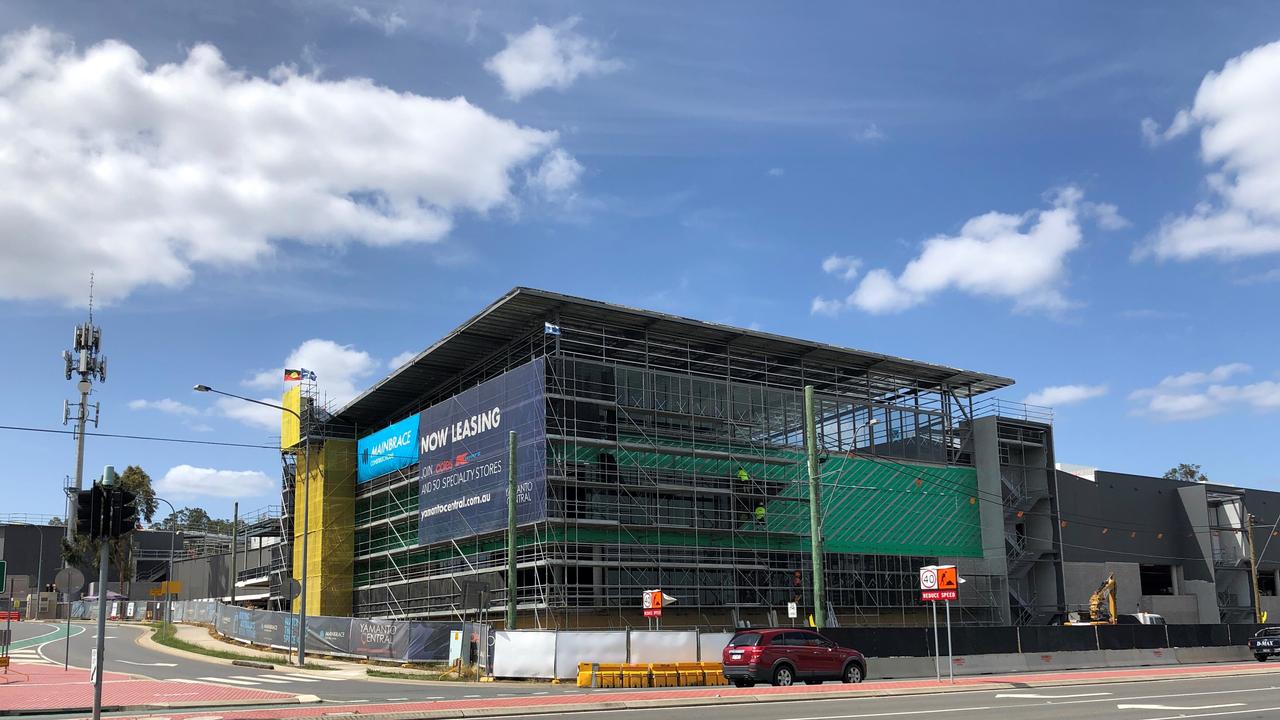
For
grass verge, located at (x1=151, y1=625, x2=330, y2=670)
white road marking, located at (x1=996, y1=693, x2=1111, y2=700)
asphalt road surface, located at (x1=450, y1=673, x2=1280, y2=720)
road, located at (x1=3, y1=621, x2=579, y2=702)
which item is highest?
asphalt road surface, located at (x1=450, y1=673, x2=1280, y2=720)

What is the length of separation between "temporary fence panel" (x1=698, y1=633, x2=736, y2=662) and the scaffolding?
37.4ft

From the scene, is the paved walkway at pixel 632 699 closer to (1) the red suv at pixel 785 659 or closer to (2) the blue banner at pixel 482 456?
(1) the red suv at pixel 785 659

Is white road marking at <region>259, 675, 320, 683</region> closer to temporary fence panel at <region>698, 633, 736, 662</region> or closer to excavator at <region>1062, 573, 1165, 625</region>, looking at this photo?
temporary fence panel at <region>698, 633, 736, 662</region>

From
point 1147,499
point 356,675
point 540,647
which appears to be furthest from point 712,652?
point 1147,499

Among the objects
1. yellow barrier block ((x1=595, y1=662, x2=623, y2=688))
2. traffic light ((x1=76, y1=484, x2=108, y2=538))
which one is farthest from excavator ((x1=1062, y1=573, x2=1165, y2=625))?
traffic light ((x1=76, y1=484, x2=108, y2=538))

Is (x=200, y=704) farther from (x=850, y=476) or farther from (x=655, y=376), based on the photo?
(x=850, y=476)

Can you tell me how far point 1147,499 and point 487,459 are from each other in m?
40.8

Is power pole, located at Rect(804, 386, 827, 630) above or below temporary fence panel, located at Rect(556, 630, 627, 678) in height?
above

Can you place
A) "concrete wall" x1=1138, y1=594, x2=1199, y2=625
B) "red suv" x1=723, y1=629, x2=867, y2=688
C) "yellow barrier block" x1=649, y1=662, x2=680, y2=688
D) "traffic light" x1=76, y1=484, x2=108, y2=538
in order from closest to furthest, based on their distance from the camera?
"traffic light" x1=76, y1=484, x2=108, y2=538 → "red suv" x1=723, y1=629, x2=867, y2=688 → "yellow barrier block" x1=649, y1=662, x2=680, y2=688 → "concrete wall" x1=1138, y1=594, x2=1199, y2=625

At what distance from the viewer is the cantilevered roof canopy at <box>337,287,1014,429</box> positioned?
46375 millimetres

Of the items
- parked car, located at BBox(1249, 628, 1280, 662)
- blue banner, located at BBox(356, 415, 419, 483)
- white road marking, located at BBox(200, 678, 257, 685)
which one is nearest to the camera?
white road marking, located at BBox(200, 678, 257, 685)

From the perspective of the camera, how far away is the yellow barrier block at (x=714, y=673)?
30344 mm

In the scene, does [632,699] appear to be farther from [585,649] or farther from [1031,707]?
[1031,707]

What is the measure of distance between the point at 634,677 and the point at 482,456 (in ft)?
69.8
